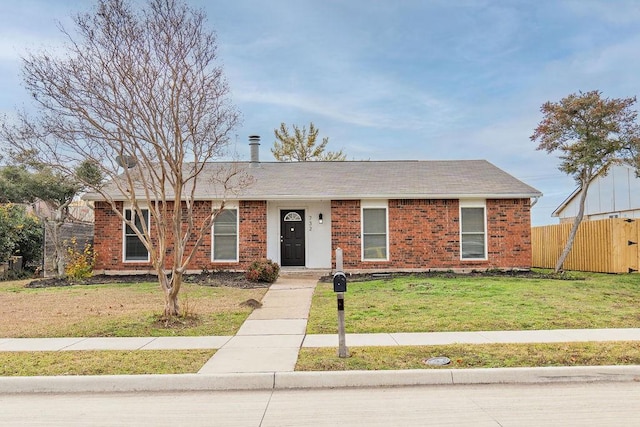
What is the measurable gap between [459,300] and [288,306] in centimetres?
372

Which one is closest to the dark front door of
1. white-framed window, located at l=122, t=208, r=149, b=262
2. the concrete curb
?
white-framed window, located at l=122, t=208, r=149, b=262

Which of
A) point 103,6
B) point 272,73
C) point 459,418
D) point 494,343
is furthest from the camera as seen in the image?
point 272,73

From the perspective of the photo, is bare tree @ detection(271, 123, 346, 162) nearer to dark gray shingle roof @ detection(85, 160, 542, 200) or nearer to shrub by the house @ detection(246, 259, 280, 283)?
dark gray shingle roof @ detection(85, 160, 542, 200)

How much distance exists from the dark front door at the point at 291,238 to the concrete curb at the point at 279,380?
38.8ft

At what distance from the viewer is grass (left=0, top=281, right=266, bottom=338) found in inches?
348

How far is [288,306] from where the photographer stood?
11211mm

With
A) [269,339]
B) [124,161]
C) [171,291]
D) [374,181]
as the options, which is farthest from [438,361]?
[374,181]

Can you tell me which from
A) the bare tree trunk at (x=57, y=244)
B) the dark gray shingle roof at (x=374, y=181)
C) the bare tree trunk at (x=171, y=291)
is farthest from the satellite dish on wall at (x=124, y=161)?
the bare tree trunk at (x=57, y=244)

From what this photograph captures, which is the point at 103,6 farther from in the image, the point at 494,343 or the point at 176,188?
the point at 494,343

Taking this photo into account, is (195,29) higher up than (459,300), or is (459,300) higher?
(195,29)

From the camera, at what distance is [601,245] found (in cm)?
1811

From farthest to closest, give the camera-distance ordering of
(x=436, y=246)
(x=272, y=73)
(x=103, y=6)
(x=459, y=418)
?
1. (x=436, y=246)
2. (x=272, y=73)
3. (x=103, y=6)
4. (x=459, y=418)

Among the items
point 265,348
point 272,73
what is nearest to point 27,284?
point 272,73

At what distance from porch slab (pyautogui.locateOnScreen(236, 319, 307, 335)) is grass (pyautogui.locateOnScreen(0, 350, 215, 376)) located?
1.54m
